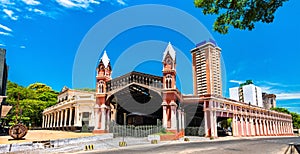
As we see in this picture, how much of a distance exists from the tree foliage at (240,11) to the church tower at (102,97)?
18430 mm

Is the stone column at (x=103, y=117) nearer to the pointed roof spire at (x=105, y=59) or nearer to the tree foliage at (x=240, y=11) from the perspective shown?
the pointed roof spire at (x=105, y=59)

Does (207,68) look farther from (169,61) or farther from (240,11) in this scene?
(240,11)

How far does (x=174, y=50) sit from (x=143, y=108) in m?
9.23

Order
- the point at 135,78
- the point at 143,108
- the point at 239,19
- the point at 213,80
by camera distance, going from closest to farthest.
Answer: the point at 239,19, the point at 135,78, the point at 143,108, the point at 213,80

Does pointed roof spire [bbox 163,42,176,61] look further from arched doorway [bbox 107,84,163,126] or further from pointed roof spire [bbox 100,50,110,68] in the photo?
pointed roof spire [bbox 100,50,110,68]

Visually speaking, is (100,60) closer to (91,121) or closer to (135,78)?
(135,78)

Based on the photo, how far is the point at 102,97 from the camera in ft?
82.4

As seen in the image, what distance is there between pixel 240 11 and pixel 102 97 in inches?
774

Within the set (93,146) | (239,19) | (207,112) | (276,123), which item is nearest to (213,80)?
(276,123)

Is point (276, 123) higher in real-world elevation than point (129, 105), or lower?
lower

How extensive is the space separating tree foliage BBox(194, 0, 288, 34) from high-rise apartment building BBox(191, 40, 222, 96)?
2196 inches

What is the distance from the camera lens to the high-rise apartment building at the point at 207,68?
6400cm

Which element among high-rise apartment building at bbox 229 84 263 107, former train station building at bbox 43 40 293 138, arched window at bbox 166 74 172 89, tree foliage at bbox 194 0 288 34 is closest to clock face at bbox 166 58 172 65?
former train station building at bbox 43 40 293 138

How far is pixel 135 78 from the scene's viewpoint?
80.4ft
